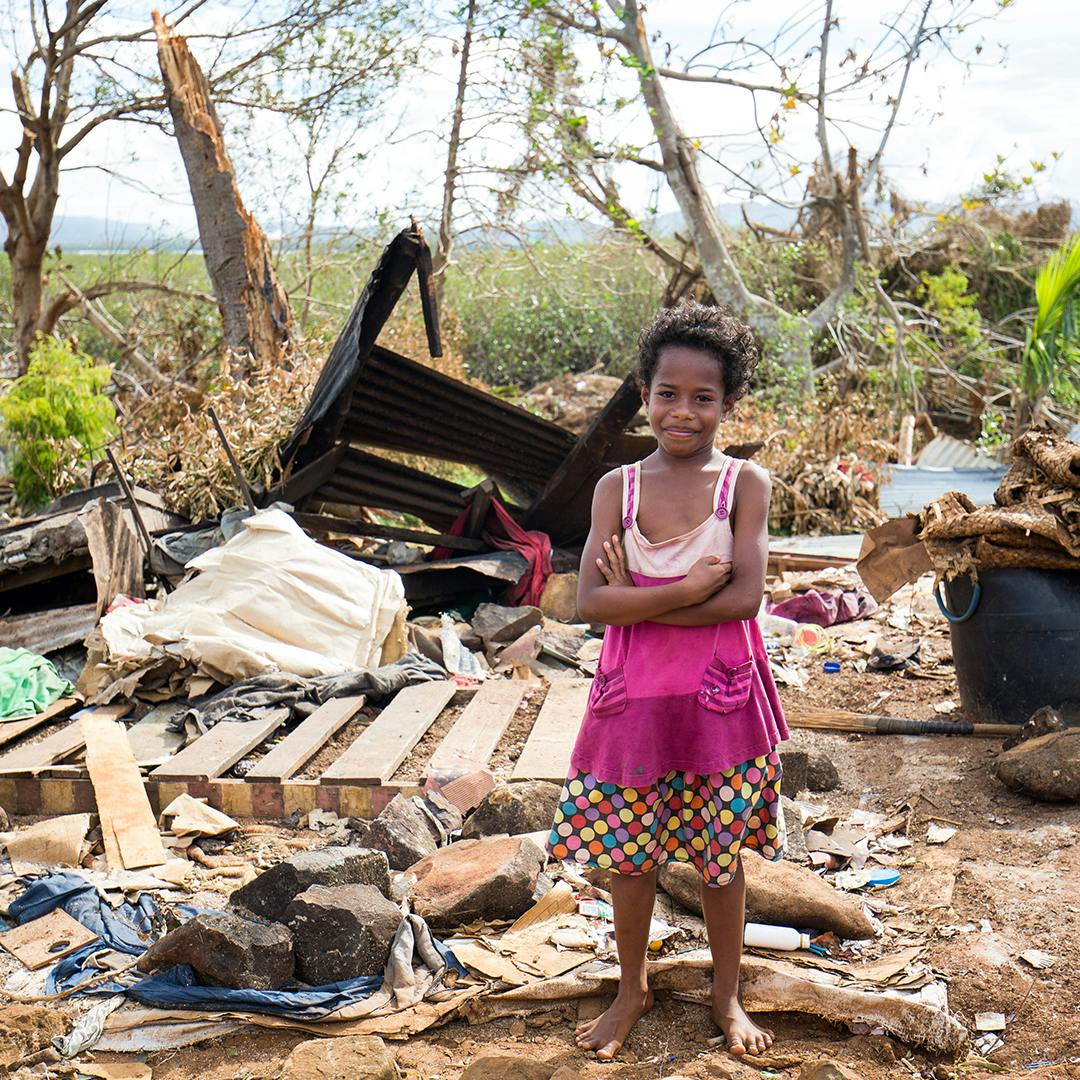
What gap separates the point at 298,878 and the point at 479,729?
1.97 meters

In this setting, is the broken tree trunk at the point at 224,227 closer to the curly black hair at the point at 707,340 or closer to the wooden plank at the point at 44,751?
the wooden plank at the point at 44,751

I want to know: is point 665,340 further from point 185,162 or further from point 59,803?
point 185,162

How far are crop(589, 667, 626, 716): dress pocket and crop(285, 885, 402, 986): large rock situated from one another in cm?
93

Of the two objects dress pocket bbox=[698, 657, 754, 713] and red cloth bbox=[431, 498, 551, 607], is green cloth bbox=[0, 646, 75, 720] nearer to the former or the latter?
red cloth bbox=[431, 498, 551, 607]

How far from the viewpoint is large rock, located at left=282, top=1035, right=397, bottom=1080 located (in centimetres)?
244

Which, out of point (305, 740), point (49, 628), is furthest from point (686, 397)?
point (49, 628)

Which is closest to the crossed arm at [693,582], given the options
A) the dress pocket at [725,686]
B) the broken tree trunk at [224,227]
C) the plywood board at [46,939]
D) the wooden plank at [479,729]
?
the dress pocket at [725,686]

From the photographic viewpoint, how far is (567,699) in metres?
5.59

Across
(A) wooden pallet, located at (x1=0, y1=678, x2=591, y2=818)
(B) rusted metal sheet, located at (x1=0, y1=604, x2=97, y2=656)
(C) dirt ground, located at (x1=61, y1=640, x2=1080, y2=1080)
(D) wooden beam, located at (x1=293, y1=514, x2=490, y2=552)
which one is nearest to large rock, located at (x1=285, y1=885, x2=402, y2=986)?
(C) dirt ground, located at (x1=61, y1=640, x2=1080, y2=1080)

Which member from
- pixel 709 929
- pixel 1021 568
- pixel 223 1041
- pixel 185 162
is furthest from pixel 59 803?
pixel 185 162

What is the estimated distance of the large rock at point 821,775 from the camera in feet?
15.3

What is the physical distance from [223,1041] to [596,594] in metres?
1.43

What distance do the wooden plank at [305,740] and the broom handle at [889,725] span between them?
217cm

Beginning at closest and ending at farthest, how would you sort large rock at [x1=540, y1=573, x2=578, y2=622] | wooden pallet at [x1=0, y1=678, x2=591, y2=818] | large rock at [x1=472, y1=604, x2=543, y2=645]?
1. wooden pallet at [x1=0, y1=678, x2=591, y2=818]
2. large rock at [x1=472, y1=604, x2=543, y2=645]
3. large rock at [x1=540, y1=573, x2=578, y2=622]
